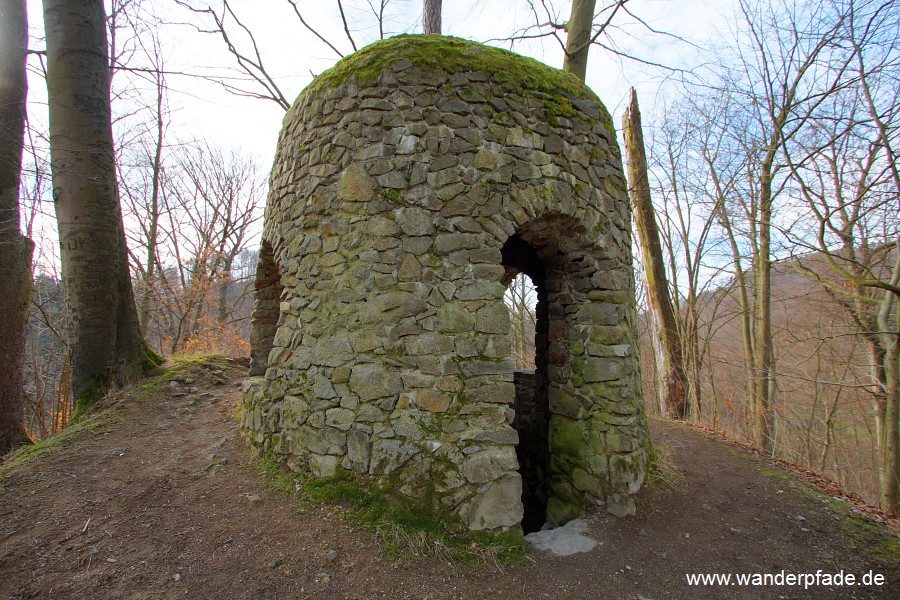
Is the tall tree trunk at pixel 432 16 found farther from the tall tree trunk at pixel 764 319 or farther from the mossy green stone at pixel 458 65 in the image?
the tall tree trunk at pixel 764 319

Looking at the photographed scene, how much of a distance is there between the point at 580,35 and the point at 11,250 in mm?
9127

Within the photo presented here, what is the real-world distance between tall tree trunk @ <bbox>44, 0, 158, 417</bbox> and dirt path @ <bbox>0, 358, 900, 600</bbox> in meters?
1.46

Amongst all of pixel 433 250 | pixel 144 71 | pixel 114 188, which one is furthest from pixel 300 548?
pixel 144 71

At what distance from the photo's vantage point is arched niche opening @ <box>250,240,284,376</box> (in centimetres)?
508

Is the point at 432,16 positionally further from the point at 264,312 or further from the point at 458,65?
the point at 264,312

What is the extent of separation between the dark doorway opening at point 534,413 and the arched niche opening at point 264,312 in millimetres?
3126

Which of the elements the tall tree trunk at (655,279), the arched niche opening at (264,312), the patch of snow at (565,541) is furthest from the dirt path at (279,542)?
the tall tree trunk at (655,279)

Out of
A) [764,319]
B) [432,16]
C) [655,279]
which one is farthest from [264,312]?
[764,319]

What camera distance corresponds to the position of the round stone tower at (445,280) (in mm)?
3258

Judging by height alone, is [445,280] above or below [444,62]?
below

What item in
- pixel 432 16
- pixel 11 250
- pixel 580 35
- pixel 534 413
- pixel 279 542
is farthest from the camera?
pixel 580 35

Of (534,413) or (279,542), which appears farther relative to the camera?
(534,413)

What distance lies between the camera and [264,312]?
206 inches

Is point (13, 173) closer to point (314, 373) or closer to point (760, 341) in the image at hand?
point (314, 373)
